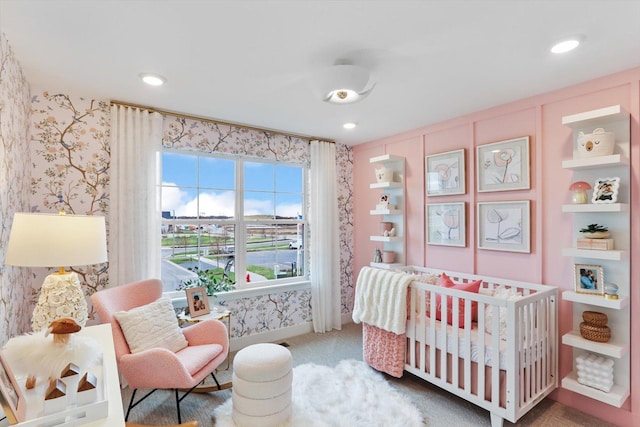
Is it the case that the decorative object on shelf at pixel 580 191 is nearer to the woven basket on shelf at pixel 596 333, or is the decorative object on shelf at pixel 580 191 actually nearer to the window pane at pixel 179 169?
the woven basket on shelf at pixel 596 333

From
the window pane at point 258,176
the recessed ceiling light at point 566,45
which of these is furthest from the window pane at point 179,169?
the recessed ceiling light at point 566,45

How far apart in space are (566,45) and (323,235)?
9.02 feet

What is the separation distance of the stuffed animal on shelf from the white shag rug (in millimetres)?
1325

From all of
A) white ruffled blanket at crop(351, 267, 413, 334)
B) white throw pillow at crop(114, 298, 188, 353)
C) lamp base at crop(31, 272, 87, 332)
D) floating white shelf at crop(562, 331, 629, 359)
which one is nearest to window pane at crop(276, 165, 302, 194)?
white ruffled blanket at crop(351, 267, 413, 334)

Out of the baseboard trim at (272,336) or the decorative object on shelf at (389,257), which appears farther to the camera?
the decorative object on shelf at (389,257)

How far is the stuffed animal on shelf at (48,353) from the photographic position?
1.02 m

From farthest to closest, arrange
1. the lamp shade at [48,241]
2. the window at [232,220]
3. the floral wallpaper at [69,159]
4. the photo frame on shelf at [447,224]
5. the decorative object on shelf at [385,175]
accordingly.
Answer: the decorative object on shelf at [385,175] → the window at [232,220] → the photo frame on shelf at [447,224] → the floral wallpaper at [69,159] → the lamp shade at [48,241]

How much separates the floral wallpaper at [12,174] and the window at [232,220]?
1.02 meters

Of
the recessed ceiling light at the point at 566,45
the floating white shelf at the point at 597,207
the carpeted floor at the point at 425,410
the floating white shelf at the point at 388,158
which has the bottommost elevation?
the carpeted floor at the point at 425,410

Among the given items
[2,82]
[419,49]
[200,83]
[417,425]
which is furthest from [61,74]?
[417,425]

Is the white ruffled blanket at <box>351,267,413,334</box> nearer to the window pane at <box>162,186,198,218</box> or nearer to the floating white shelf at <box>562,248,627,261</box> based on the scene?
the floating white shelf at <box>562,248,627,261</box>

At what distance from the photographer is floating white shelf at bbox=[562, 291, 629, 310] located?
196 centimetres

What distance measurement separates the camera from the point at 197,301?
2.72m

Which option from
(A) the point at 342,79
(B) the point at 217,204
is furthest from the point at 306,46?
(B) the point at 217,204
